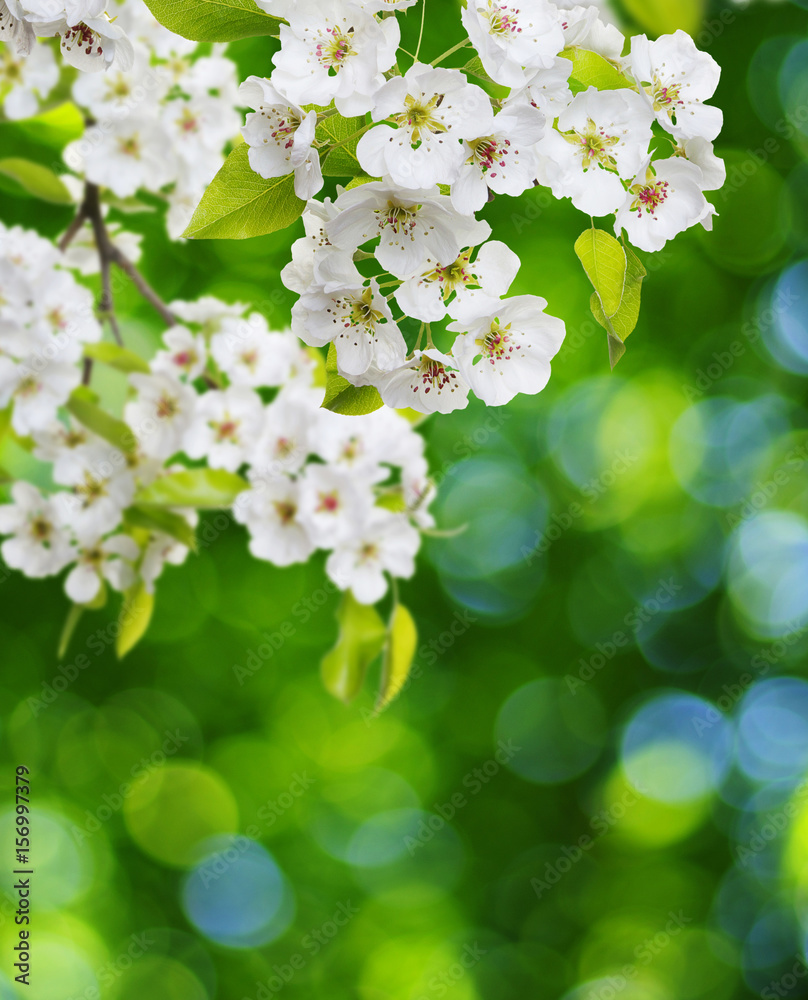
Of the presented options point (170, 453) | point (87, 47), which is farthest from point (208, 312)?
point (87, 47)

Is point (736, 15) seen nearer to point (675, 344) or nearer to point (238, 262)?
point (675, 344)

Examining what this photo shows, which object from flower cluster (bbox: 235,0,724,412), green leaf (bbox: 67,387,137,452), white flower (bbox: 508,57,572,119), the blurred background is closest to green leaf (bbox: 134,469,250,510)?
green leaf (bbox: 67,387,137,452)

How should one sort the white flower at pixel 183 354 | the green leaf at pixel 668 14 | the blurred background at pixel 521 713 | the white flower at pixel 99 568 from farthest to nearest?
the blurred background at pixel 521 713 → the white flower at pixel 183 354 → the white flower at pixel 99 568 → the green leaf at pixel 668 14

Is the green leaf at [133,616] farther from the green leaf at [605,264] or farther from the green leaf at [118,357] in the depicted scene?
the green leaf at [605,264]

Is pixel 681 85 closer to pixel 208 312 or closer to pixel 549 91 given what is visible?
pixel 549 91

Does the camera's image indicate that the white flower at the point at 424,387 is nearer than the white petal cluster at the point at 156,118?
Yes

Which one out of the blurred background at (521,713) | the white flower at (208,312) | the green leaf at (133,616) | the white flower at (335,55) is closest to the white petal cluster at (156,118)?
the white flower at (208,312)

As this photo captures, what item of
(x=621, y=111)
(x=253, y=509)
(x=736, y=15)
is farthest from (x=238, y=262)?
(x=621, y=111)
